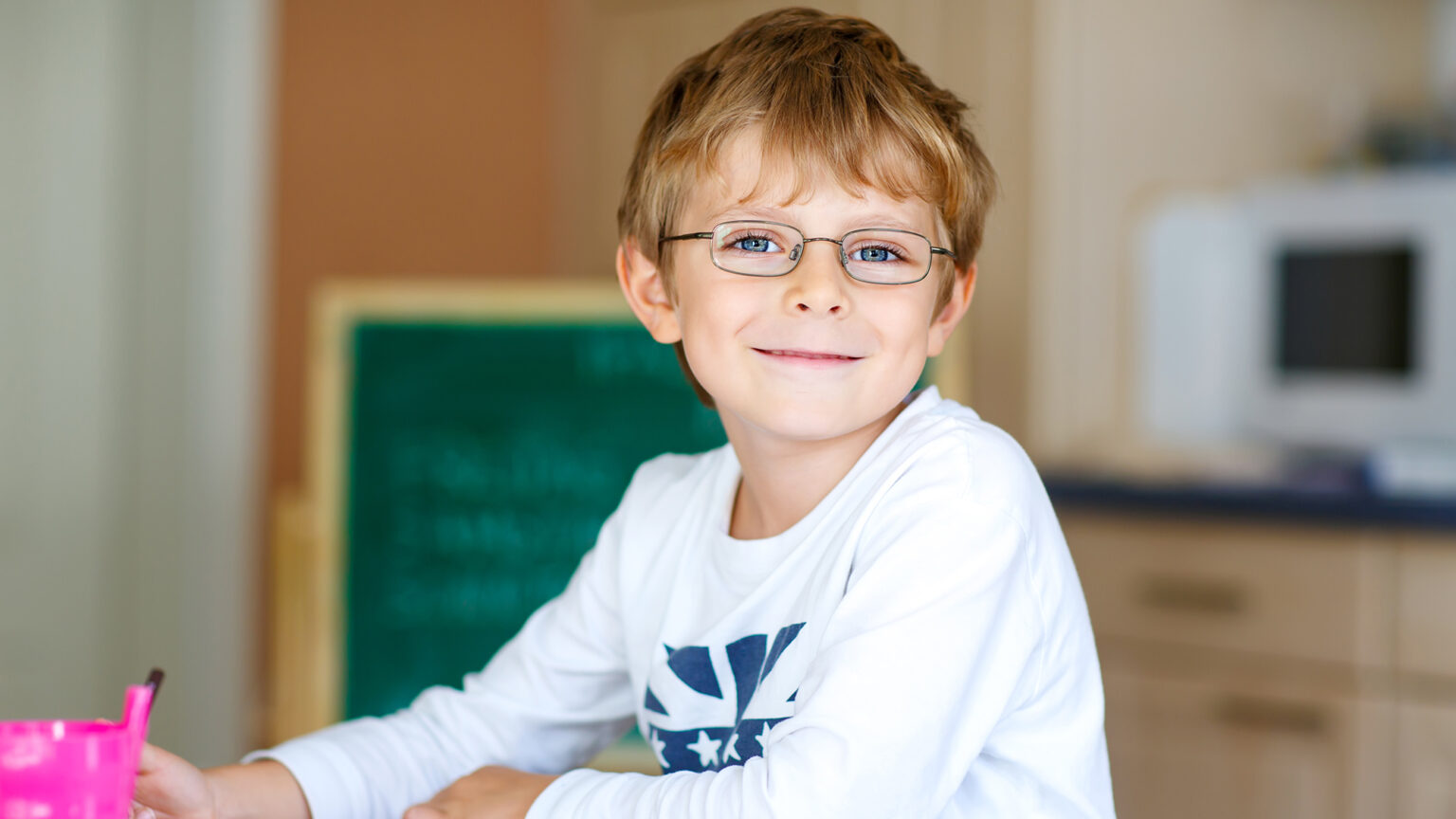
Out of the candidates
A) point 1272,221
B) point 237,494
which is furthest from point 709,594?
point 237,494

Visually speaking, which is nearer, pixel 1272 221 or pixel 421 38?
pixel 1272 221

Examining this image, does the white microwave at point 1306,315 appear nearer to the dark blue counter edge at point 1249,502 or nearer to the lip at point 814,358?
the dark blue counter edge at point 1249,502

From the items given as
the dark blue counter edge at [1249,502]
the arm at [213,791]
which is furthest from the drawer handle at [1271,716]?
the arm at [213,791]

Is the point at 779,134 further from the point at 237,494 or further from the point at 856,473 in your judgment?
the point at 237,494

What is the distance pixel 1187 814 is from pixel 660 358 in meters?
1.04

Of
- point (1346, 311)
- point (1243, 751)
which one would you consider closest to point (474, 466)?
point (1243, 751)

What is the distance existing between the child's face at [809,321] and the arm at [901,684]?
0.07m

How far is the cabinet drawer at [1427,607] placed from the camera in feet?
5.98

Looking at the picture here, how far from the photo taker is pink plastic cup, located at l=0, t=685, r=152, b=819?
1.96 feet

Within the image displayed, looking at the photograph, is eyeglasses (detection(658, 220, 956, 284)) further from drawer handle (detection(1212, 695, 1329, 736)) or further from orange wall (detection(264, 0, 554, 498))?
orange wall (detection(264, 0, 554, 498))

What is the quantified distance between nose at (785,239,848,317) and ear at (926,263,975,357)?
0.36 feet

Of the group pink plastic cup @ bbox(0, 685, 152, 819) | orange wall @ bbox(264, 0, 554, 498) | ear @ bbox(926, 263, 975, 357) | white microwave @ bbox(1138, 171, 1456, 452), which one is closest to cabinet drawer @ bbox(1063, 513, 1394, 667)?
white microwave @ bbox(1138, 171, 1456, 452)

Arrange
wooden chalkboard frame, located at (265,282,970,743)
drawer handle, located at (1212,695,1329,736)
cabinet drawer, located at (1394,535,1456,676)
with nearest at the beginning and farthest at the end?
cabinet drawer, located at (1394,535,1456,676)
drawer handle, located at (1212,695,1329,736)
wooden chalkboard frame, located at (265,282,970,743)

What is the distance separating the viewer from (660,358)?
2.11 metres
